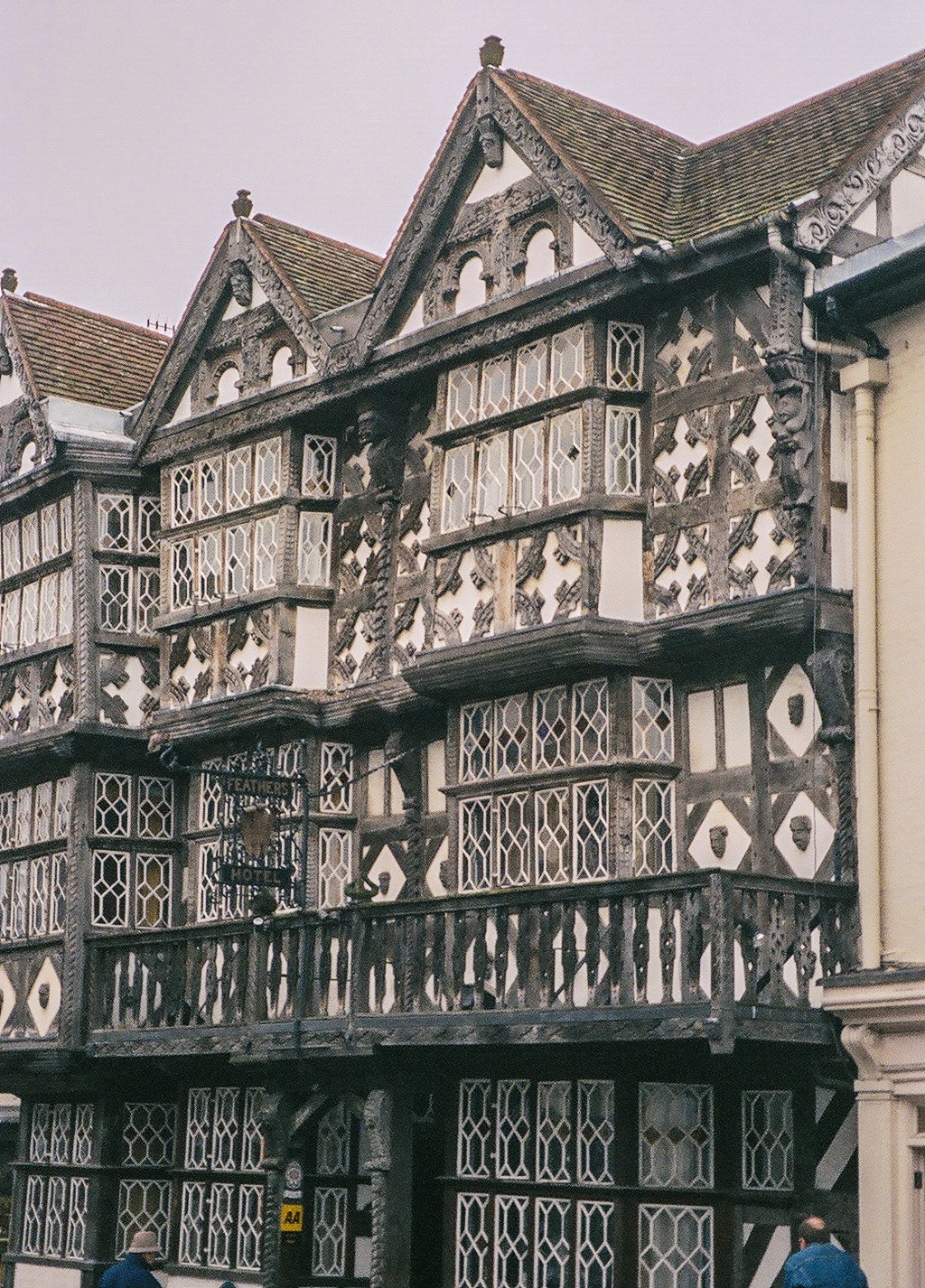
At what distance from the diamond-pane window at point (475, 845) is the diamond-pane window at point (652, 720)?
1.71 m

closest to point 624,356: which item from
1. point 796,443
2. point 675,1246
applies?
point 796,443

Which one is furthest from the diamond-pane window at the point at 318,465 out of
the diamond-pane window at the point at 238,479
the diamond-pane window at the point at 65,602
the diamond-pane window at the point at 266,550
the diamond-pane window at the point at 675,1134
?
the diamond-pane window at the point at 675,1134

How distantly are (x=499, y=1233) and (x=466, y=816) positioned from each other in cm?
350

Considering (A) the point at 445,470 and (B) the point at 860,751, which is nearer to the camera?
(B) the point at 860,751

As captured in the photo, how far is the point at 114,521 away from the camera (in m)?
25.7

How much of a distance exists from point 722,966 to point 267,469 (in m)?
8.79

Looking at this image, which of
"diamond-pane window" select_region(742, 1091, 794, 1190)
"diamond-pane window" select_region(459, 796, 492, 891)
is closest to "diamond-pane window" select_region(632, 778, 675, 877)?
"diamond-pane window" select_region(459, 796, 492, 891)

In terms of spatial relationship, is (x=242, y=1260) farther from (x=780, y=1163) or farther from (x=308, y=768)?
(x=780, y=1163)

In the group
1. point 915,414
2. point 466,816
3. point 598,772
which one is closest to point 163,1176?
point 466,816

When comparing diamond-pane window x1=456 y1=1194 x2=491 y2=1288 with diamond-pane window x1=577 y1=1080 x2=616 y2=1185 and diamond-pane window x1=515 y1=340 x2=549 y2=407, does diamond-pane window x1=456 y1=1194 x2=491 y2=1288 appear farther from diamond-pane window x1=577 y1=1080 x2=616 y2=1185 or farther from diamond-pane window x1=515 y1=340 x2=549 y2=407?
diamond-pane window x1=515 y1=340 x2=549 y2=407

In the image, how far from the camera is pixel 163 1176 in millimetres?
24484

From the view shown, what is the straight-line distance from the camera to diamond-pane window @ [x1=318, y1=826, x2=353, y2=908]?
74.6 ft

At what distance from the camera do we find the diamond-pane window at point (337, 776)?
2283cm

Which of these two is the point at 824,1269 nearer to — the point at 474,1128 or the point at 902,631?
the point at 902,631
